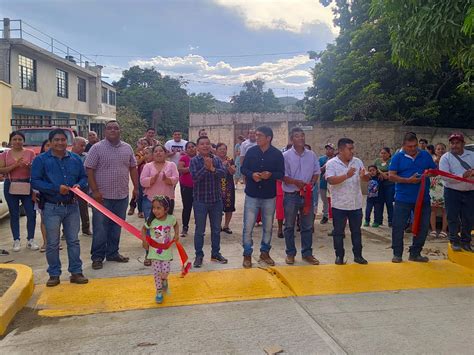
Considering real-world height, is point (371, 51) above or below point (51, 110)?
above

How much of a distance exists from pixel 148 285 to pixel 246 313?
4.46 ft

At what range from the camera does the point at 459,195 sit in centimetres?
641

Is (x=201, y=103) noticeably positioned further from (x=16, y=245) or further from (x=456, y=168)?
(x=456, y=168)

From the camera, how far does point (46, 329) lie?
13.5 ft

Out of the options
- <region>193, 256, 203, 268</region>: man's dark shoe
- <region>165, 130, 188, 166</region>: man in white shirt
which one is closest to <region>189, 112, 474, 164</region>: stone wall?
<region>165, 130, 188, 166</region>: man in white shirt

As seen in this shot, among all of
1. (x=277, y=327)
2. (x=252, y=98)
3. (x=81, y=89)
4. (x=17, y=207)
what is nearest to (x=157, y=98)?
(x=252, y=98)

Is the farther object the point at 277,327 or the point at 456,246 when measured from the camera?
the point at 456,246

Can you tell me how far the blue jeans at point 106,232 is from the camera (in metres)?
5.93

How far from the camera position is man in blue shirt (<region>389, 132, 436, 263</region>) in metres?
6.07

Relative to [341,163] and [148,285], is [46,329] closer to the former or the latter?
[148,285]

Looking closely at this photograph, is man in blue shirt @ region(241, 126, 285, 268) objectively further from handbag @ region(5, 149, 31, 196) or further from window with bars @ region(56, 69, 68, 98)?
window with bars @ region(56, 69, 68, 98)

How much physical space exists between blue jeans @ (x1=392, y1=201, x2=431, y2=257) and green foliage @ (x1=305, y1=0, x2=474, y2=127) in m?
9.53

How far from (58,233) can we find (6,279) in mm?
783

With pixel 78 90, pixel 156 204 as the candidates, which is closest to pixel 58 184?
pixel 156 204
